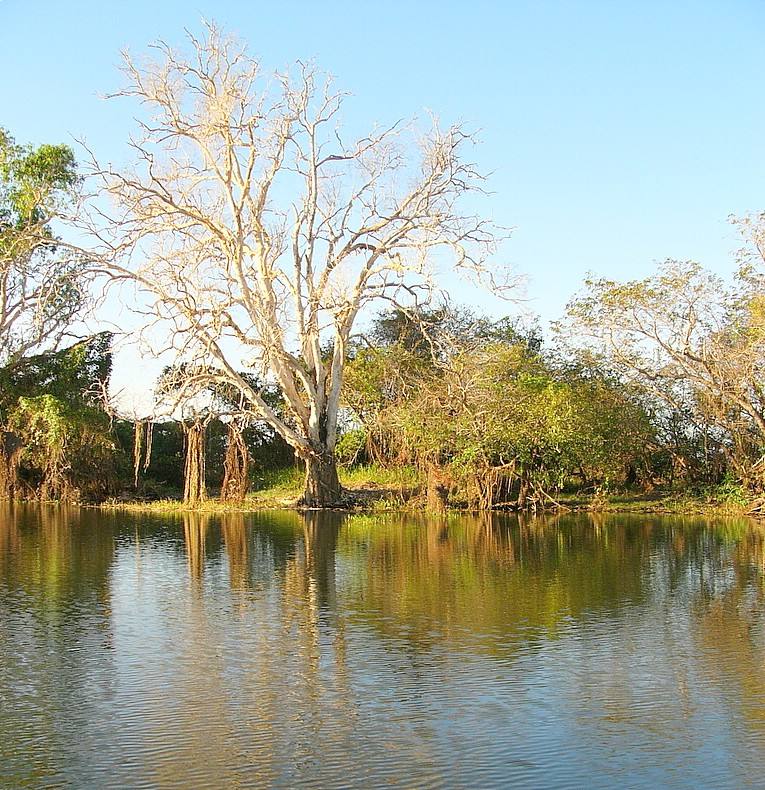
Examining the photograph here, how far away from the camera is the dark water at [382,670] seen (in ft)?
19.0

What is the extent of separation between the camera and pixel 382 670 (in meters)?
7.82

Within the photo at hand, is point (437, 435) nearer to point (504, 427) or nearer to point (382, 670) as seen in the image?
point (504, 427)

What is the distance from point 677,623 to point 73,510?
18.5 m

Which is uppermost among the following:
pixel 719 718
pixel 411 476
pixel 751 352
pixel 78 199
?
pixel 78 199

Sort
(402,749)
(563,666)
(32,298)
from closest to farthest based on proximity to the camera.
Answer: (402,749) → (563,666) → (32,298)

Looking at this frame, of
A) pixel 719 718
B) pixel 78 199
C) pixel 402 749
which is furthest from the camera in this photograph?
pixel 78 199

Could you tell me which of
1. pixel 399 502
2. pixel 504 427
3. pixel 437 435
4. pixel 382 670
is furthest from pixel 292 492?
pixel 382 670

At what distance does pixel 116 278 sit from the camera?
23.5 meters

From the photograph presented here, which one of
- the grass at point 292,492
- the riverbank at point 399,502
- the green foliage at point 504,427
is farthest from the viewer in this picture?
the grass at point 292,492

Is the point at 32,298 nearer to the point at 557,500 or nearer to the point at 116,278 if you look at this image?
the point at 116,278

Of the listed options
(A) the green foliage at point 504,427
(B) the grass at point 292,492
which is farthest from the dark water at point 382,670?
(B) the grass at point 292,492

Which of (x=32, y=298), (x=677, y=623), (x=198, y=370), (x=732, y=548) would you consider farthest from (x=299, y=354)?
(x=677, y=623)

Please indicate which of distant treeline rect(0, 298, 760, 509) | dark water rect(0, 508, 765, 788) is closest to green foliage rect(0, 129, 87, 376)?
distant treeline rect(0, 298, 760, 509)

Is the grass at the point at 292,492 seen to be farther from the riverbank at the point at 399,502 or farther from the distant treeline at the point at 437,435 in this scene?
the distant treeline at the point at 437,435
